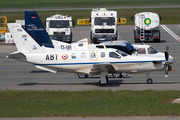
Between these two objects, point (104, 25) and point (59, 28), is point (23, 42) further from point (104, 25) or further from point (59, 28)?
point (104, 25)

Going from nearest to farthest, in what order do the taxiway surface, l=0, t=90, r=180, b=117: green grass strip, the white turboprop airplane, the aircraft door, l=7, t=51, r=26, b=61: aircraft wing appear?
l=0, t=90, r=180, b=117: green grass strip → the taxiway surface → l=7, t=51, r=26, b=61: aircraft wing → the white turboprop airplane → the aircraft door

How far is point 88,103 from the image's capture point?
15.2 metres

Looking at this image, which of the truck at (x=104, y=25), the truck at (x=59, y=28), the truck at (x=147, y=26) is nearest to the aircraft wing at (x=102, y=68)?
the truck at (x=104, y=25)

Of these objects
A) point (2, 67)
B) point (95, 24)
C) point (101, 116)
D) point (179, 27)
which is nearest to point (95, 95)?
point (101, 116)

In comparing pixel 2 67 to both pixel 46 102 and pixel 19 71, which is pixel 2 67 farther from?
pixel 46 102

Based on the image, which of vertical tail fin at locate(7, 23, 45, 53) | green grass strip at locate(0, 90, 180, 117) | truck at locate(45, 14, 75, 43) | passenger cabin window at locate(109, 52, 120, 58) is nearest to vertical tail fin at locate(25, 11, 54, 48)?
vertical tail fin at locate(7, 23, 45, 53)

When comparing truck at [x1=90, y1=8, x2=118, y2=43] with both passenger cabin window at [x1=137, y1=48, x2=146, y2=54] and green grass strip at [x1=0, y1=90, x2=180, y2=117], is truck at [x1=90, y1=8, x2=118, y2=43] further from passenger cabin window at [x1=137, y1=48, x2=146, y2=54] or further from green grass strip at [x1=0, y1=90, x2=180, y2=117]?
green grass strip at [x1=0, y1=90, x2=180, y2=117]

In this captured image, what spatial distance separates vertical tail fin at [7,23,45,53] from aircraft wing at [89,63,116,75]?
12.5 ft

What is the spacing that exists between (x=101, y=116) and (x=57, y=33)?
29.7 metres

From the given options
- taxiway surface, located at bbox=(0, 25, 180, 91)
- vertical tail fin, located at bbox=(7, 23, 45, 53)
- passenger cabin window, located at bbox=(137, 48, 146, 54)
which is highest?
vertical tail fin, located at bbox=(7, 23, 45, 53)

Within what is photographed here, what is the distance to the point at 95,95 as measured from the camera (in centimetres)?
1734

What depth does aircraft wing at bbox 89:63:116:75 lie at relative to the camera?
20.5 metres

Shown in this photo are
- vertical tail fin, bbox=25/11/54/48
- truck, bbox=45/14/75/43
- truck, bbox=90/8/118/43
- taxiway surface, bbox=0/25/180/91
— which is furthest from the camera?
truck, bbox=45/14/75/43

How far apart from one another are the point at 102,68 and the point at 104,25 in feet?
70.4
